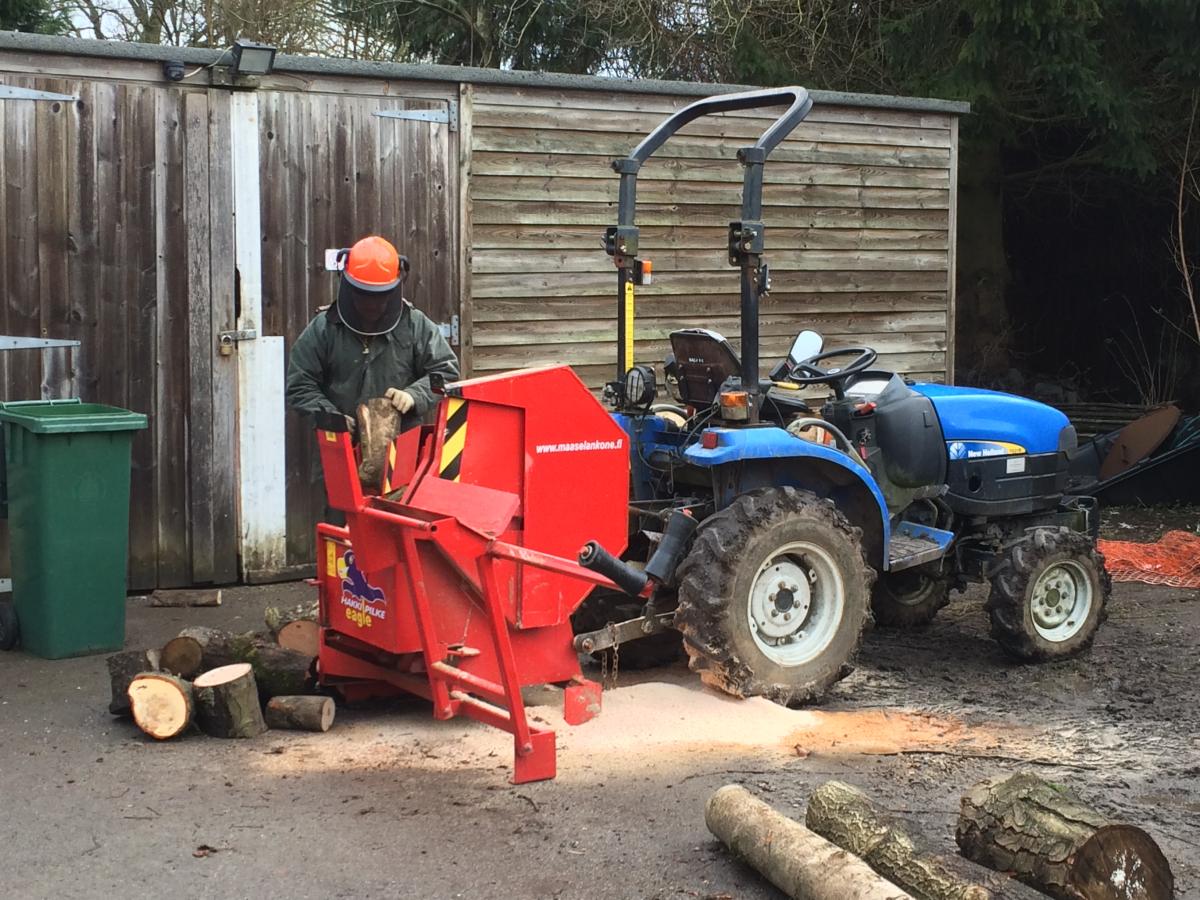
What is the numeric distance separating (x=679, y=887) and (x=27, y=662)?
3828mm

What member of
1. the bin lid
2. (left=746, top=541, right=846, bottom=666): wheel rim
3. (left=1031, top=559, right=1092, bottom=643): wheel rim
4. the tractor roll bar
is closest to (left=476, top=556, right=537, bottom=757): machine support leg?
(left=746, top=541, right=846, bottom=666): wheel rim

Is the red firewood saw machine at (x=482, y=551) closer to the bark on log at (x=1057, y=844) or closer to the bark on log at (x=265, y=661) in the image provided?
the bark on log at (x=265, y=661)

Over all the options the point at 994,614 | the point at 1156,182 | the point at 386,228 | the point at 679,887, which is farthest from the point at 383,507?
the point at 1156,182

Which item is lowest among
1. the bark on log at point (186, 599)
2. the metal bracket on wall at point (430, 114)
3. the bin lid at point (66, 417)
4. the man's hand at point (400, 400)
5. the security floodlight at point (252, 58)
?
the bark on log at point (186, 599)

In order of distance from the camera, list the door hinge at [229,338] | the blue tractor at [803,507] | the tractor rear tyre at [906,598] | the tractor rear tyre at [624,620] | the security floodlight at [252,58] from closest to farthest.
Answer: the blue tractor at [803,507] → the tractor rear tyre at [624,620] → the tractor rear tyre at [906,598] → the security floodlight at [252,58] → the door hinge at [229,338]

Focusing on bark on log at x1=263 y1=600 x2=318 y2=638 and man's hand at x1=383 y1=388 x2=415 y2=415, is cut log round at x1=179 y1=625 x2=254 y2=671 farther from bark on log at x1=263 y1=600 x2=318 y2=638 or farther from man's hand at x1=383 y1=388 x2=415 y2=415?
man's hand at x1=383 y1=388 x2=415 y2=415

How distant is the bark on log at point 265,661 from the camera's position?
5.63 m

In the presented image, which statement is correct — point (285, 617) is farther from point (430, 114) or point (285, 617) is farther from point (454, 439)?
point (430, 114)

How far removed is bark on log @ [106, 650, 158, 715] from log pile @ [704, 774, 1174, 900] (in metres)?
2.43

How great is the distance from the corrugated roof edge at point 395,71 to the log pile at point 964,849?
17.5ft

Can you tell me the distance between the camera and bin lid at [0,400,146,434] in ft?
Result: 21.7

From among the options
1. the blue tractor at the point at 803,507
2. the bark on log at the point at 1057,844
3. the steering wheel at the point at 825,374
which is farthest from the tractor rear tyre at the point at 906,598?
the bark on log at the point at 1057,844

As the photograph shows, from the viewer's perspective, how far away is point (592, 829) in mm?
4441

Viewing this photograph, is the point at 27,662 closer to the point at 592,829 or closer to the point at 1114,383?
the point at 592,829
